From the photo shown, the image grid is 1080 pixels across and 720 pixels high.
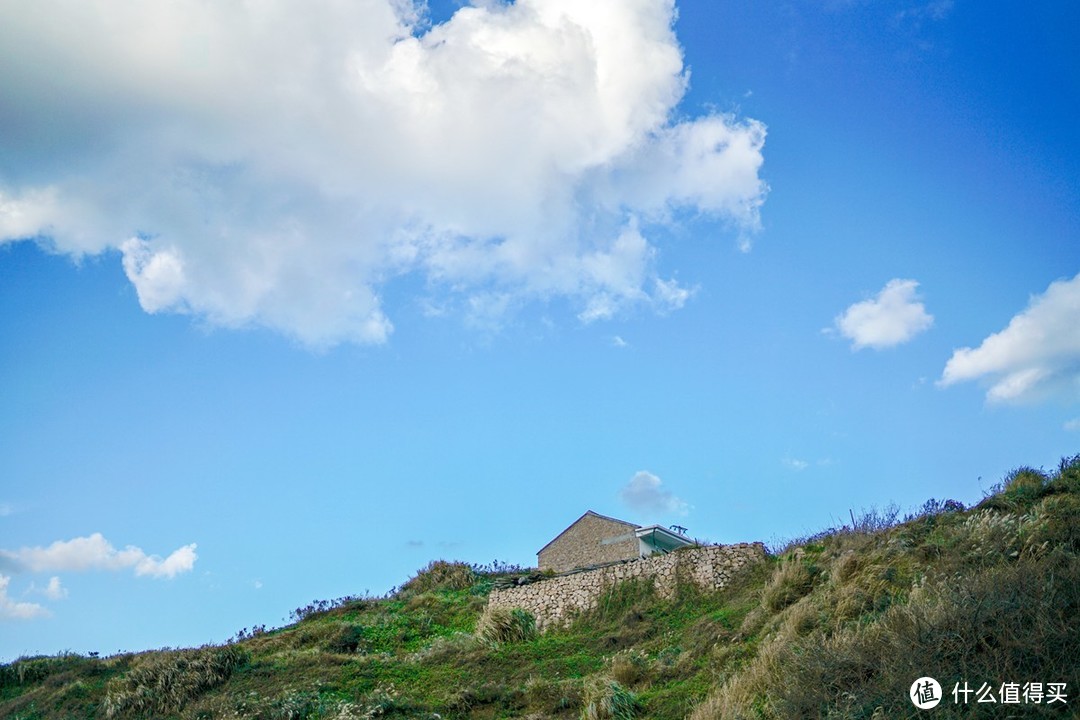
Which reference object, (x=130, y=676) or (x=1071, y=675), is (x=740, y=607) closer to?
(x=1071, y=675)

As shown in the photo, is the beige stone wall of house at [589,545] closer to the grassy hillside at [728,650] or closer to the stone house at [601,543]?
the stone house at [601,543]

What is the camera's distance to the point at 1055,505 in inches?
540

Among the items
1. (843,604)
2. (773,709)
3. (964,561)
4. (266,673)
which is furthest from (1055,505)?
(266,673)

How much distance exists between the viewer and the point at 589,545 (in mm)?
35438

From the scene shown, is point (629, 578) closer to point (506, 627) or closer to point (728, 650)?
point (506, 627)

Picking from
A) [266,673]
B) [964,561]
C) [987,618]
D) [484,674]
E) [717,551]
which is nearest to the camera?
[987,618]

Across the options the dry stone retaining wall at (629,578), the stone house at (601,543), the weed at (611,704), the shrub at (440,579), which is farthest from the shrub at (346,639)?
the weed at (611,704)

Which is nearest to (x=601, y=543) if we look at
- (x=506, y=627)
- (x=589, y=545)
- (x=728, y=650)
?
(x=589, y=545)

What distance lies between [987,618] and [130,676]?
20.5 meters

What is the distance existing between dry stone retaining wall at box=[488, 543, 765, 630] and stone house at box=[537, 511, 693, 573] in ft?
21.2

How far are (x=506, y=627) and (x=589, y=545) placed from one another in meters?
14.1

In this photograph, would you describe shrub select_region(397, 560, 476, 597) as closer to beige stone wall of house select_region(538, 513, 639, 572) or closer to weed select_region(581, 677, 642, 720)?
beige stone wall of house select_region(538, 513, 639, 572)

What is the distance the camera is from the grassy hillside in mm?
8805

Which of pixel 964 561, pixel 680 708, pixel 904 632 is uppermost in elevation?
pixel 964 561
